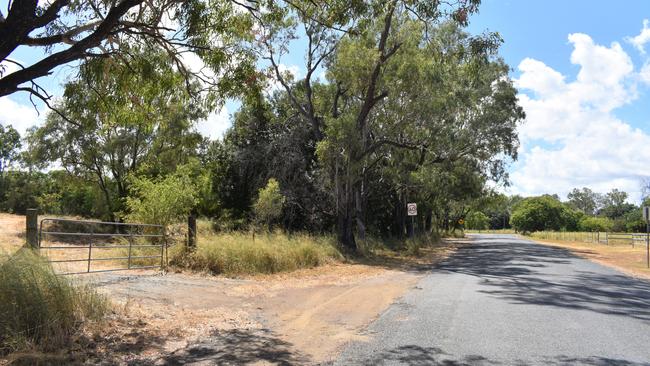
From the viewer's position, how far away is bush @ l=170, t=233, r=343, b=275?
15812 millimetres

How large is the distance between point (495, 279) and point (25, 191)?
1987 inches

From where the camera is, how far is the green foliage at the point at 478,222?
140 meters

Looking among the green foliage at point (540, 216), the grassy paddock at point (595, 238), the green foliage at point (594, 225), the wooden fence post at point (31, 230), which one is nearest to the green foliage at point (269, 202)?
the wooden fence post at point (31, 230)

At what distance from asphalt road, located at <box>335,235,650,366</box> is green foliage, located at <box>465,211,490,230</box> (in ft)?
416

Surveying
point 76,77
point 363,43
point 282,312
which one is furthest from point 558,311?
point 363,43

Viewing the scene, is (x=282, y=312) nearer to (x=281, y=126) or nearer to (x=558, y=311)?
(x=558, y=311)

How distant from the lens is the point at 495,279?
17.1 metres

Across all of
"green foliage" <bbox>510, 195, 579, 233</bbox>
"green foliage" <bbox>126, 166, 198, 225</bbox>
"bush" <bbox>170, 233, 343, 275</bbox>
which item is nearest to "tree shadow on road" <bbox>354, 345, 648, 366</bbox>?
"bush" <bbox>170, 233, 343, 275</bbox>

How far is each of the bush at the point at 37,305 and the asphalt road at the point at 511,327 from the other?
3.70 m

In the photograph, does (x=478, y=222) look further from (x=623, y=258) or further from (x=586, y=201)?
(x=623, y=258)

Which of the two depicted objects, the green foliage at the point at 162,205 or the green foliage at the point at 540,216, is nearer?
the green foliage at the point at 162,205

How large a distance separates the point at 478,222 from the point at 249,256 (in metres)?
138

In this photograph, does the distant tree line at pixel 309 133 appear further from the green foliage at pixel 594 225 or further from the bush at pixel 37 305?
the green foliage at pixel 594 225

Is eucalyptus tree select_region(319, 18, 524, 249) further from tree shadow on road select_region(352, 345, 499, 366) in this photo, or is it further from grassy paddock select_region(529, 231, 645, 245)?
grassy paddock select_region(529, 231, 645, 245)
